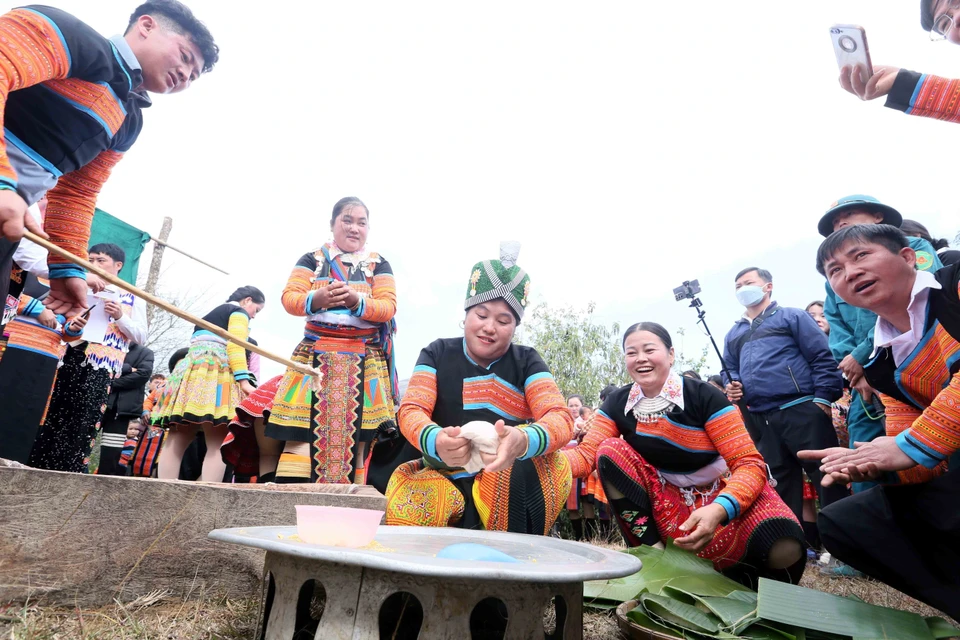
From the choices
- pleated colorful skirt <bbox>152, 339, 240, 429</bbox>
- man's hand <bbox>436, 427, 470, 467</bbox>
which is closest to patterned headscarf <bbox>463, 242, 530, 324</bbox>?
man's hand <bbox>436, 427, 470, 467</bbox>

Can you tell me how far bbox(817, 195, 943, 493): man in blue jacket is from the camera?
3.08 meters

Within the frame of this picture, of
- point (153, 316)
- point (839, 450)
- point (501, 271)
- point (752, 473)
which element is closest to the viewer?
point (839, 450)

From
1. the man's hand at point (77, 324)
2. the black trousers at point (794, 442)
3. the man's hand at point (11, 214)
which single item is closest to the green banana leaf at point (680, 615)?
the man's hand at point (11, 214)

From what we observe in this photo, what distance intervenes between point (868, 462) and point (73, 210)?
3.11m

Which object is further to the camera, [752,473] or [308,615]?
[752,473]

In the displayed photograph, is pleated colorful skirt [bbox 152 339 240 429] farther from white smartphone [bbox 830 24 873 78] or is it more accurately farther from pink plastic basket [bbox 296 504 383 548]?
white smartphone [bbox 830 24 873 78]

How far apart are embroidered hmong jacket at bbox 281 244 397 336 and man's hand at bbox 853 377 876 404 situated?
8.66 ft

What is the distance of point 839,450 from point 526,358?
1.37m

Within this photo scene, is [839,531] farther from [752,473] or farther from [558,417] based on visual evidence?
[558,417]

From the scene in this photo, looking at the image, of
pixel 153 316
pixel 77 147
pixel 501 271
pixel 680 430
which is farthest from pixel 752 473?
pixel 153 316

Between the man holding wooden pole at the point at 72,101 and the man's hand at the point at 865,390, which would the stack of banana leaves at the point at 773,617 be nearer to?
the man's hand at the point at 865,390

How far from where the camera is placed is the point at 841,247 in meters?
2.25

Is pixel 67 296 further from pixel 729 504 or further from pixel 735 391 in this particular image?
pixel 735 391

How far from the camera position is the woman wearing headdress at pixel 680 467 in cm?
253
